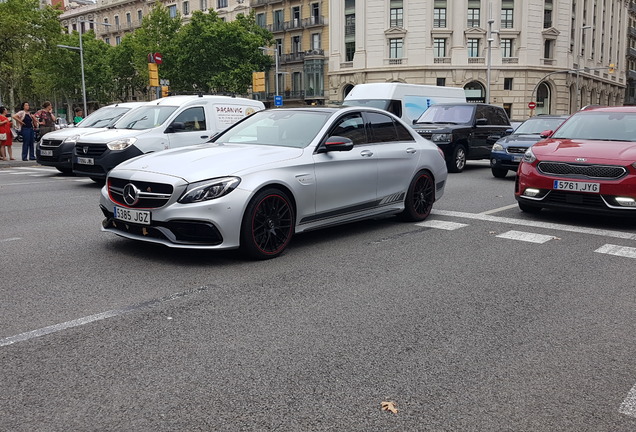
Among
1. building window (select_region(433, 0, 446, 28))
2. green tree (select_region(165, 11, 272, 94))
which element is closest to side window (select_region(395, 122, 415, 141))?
green tree (select_region(165, 11, 272, 94))

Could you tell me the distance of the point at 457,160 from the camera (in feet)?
53.0

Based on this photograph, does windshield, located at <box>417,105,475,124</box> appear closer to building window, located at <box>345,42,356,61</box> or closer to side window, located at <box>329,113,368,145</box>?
side window, located at <box>329,113,368,145</box>

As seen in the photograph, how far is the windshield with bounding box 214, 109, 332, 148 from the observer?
22.6ft

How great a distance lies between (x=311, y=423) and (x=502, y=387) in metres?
1.09

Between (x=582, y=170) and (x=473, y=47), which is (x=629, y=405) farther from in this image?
(x=473, y=47)

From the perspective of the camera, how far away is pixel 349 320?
14.3ft

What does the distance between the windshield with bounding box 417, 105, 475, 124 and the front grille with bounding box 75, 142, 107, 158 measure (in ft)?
28.6

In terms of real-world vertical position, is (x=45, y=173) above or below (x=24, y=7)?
below

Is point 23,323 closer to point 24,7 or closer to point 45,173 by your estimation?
point 45,173

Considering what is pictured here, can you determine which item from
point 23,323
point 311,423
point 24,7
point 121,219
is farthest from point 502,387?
point 24,7

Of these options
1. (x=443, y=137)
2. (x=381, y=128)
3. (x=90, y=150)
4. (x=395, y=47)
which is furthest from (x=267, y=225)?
(x=395, y=47)

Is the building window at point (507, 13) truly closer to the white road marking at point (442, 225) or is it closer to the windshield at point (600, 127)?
the windshield at point (600, 127)

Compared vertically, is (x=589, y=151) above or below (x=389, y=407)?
above

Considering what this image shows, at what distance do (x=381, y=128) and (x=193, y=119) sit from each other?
6504mm
